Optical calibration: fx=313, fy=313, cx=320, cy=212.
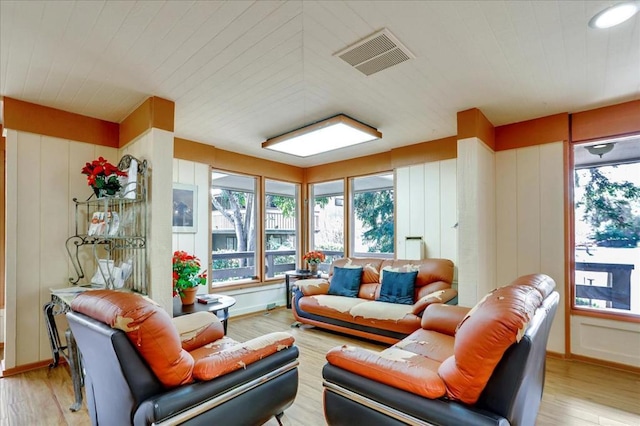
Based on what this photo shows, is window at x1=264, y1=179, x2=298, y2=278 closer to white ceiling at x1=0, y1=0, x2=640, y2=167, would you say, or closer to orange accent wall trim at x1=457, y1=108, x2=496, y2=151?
white ceiling at x1=0, y1=0, x2=640, y2=167

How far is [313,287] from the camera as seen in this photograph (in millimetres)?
4539

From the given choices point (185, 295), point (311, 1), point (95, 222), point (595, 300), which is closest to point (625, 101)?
point (595, 300)

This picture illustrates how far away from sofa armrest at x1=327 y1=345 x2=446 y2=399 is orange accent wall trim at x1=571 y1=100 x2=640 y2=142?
10.5ft

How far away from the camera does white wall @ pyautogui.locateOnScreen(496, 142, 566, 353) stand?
3.36 m

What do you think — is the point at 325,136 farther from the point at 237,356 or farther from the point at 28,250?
the point at 28,250

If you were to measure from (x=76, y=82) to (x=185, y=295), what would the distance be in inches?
82.8

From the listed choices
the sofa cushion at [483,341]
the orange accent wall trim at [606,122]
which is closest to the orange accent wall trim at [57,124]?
the sofa cushion at [483,341]

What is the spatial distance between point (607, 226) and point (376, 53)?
10.3 feet

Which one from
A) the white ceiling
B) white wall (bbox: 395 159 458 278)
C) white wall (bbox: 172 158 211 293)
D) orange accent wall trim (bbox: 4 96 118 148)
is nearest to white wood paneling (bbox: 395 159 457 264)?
white wall (bbox: 395 159 458 278)

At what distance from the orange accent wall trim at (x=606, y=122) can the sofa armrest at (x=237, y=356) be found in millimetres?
3645

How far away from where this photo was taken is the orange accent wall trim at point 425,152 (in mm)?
4238

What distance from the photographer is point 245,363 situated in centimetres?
172

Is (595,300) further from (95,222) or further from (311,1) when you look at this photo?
(95,222)

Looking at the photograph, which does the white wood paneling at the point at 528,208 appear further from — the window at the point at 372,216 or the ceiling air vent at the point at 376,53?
the ceiling air vent at the point at 376,53
